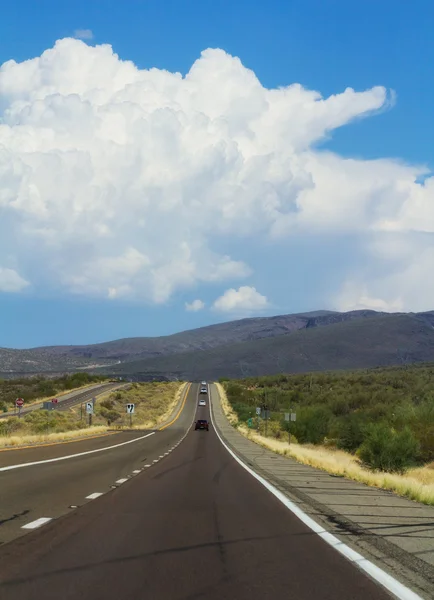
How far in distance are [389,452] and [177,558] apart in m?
19.5

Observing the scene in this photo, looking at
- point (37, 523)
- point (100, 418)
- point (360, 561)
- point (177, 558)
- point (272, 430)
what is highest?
point (37, 523)

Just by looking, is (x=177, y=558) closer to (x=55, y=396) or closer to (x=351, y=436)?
(x=351, y=436)

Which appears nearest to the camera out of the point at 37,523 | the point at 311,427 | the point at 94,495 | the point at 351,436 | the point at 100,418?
the point at 37,523

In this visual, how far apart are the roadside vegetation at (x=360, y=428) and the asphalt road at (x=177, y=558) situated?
5.28 m

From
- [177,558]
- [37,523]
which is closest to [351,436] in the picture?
[37,523]

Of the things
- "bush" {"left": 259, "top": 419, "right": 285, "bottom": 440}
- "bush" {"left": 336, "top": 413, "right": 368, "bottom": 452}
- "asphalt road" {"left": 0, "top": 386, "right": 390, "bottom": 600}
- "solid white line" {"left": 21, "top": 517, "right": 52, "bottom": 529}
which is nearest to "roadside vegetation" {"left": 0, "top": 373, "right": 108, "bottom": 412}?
"bush" {"left": 259, "top": 419, "right": 285, "bottom": 440}

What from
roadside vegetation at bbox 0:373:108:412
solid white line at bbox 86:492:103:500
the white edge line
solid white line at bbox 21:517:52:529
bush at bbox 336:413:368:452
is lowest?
bush at bbox 336:413:368:452

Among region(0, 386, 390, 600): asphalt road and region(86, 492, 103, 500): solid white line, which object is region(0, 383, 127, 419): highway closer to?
region(86, 492, 103, 500): solid white line

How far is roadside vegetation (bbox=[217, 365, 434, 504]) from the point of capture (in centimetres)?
2514

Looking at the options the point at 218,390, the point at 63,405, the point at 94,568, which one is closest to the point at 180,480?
the point at 94,568

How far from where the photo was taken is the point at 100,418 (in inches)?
3319

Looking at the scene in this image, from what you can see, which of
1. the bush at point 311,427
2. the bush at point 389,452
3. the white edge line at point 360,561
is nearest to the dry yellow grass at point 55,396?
the bush at point 311,427

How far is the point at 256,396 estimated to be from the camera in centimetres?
11850

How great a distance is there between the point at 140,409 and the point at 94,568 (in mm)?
99293
